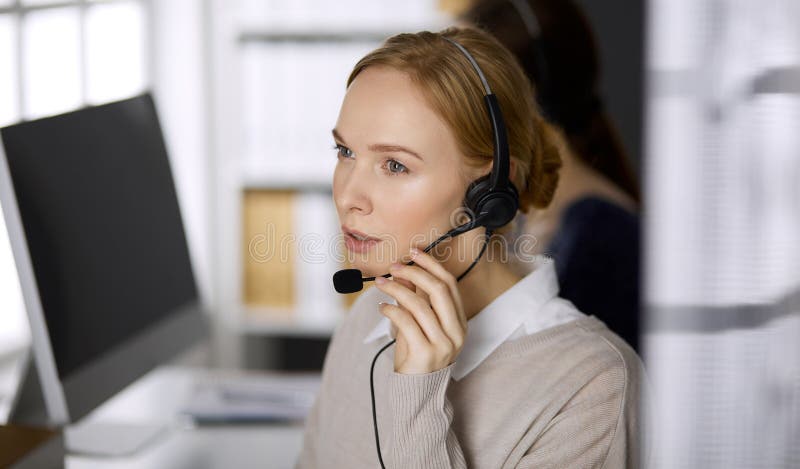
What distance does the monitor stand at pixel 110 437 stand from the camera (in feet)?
4.78

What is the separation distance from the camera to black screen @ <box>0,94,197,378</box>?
110cm

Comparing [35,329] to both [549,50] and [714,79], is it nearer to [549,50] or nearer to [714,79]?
[714,79]

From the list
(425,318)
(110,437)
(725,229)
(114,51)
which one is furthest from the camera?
(114,51)

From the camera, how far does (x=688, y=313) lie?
51 cm

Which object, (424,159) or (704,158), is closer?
(704,158)

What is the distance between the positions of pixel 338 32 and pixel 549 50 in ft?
3.76

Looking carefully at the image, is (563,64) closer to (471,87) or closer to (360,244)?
(471,87)

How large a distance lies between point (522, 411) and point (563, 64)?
98cm

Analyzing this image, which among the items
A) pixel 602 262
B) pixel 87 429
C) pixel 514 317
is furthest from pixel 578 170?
pixel 87 429

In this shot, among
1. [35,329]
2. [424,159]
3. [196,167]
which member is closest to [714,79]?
[424,159]

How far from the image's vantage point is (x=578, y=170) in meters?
1.77

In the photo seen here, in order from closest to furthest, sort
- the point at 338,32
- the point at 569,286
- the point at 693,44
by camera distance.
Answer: the point at 693,44 → the point at 569,286 → the point at 338,32

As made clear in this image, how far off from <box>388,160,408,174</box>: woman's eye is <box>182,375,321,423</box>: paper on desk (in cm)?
77

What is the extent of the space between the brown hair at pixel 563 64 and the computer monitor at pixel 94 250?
0.70 metres
